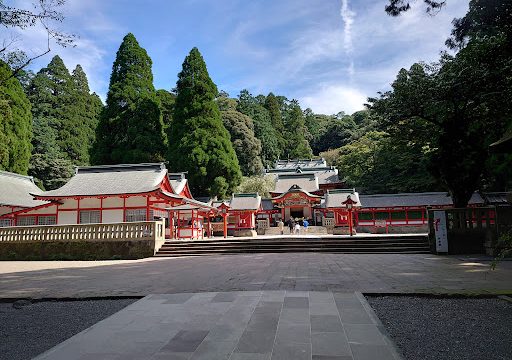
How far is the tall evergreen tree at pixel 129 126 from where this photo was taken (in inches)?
1254

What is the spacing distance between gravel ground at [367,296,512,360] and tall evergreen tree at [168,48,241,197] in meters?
26.4

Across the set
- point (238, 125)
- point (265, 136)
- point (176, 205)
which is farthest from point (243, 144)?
point (176, 205)

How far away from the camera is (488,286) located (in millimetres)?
6297

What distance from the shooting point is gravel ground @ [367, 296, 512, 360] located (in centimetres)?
337

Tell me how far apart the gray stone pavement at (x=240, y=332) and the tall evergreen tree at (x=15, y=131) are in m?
29.1

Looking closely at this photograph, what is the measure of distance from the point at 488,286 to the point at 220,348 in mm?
5515

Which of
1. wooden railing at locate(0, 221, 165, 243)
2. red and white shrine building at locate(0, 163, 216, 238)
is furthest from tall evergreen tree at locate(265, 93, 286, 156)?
wooden railing at locate(0, 221, 165, 243)

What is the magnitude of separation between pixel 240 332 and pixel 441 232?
1156 centimetres

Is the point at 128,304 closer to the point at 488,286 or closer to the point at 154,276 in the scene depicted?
the point at 154,276

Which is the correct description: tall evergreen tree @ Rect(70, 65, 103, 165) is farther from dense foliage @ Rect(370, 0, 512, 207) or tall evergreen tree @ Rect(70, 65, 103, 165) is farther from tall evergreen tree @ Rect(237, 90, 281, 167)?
dense foliage @ Rect(370, 0, 512, 207)

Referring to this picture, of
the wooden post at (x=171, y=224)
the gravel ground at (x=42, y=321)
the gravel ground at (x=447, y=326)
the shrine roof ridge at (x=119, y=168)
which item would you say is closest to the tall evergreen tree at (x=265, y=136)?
the shrine roof ridge at (x=119, y=168)

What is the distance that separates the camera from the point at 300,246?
1641 centimetres

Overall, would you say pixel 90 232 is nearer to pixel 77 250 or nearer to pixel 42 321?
pixel 77 250

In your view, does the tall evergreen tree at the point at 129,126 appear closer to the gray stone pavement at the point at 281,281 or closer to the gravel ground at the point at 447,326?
the gray stone pavement at the point at 281,281
